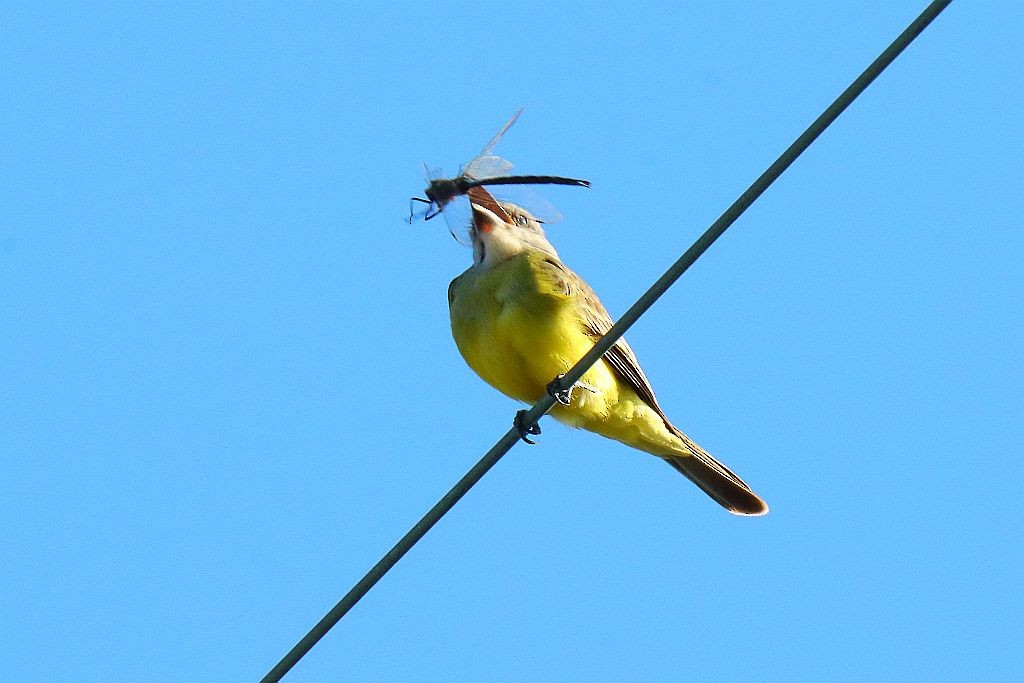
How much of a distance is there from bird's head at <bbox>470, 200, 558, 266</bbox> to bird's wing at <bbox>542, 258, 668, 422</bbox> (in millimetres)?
305

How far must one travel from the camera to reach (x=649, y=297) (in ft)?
16.1

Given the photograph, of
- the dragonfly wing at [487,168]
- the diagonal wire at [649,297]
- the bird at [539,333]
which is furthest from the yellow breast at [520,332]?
the diagonal wire at [649,297]

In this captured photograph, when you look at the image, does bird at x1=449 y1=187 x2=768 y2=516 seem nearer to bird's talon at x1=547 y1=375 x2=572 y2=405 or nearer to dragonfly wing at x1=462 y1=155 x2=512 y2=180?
bird's talon at x1=547 y1=375 x2=572 y2=405

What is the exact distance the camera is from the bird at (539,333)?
7.40 m

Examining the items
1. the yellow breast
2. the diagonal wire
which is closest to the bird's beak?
the yellow breast

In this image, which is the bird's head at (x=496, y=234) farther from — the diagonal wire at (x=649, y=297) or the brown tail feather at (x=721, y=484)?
the diagonal wire at (x=649, y=297)

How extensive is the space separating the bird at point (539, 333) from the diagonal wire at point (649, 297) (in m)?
1.80

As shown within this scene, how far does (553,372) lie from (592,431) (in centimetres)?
88

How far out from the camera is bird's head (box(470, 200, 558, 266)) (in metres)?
8.12

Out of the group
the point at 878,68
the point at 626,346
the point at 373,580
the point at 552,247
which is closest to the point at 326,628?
the point at 373,580

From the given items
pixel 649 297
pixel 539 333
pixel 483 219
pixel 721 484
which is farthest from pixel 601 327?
pixel 649 297

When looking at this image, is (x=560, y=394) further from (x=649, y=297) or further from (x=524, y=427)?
(x=649, y=297)

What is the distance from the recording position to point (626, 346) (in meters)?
8.16

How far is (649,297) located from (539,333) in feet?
8.08
